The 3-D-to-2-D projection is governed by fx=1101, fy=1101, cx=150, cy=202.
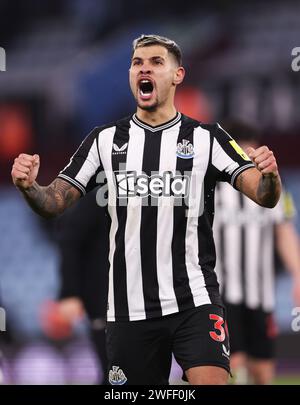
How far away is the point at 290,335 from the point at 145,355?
272 inches

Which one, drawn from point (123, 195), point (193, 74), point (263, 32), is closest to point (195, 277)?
point (123, 195)

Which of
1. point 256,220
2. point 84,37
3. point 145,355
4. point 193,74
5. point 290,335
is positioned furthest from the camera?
point 84,37

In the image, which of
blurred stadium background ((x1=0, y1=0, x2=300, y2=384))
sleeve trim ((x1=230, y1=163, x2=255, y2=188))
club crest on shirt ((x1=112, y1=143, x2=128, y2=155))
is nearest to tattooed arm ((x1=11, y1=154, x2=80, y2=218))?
club crest on shirt ((x1=112, y1=143, x2=128, y2=155))

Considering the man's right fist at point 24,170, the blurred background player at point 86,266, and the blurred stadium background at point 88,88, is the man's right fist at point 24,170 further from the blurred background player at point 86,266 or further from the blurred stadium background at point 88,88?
the blurred stadium background at point 88,88

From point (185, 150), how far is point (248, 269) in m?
2.91

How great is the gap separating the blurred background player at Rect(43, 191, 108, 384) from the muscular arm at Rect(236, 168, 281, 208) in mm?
2110

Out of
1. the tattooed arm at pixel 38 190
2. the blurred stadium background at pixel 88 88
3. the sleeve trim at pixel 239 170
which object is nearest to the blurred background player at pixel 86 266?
the tattooed arm at pixel 38 190

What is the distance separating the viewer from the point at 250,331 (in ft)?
26.4

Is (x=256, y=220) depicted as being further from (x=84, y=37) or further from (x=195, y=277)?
(x=84, y=37)

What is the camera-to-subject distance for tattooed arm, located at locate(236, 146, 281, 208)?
4.82m

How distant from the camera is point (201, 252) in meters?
5.23

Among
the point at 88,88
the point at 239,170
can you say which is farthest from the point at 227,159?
the point at 88,88

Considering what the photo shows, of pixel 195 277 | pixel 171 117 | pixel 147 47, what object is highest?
pixel 147 47

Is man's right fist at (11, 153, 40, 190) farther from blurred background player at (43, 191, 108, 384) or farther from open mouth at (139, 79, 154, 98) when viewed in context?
blurred background player at (43, 191, 108, 384)
